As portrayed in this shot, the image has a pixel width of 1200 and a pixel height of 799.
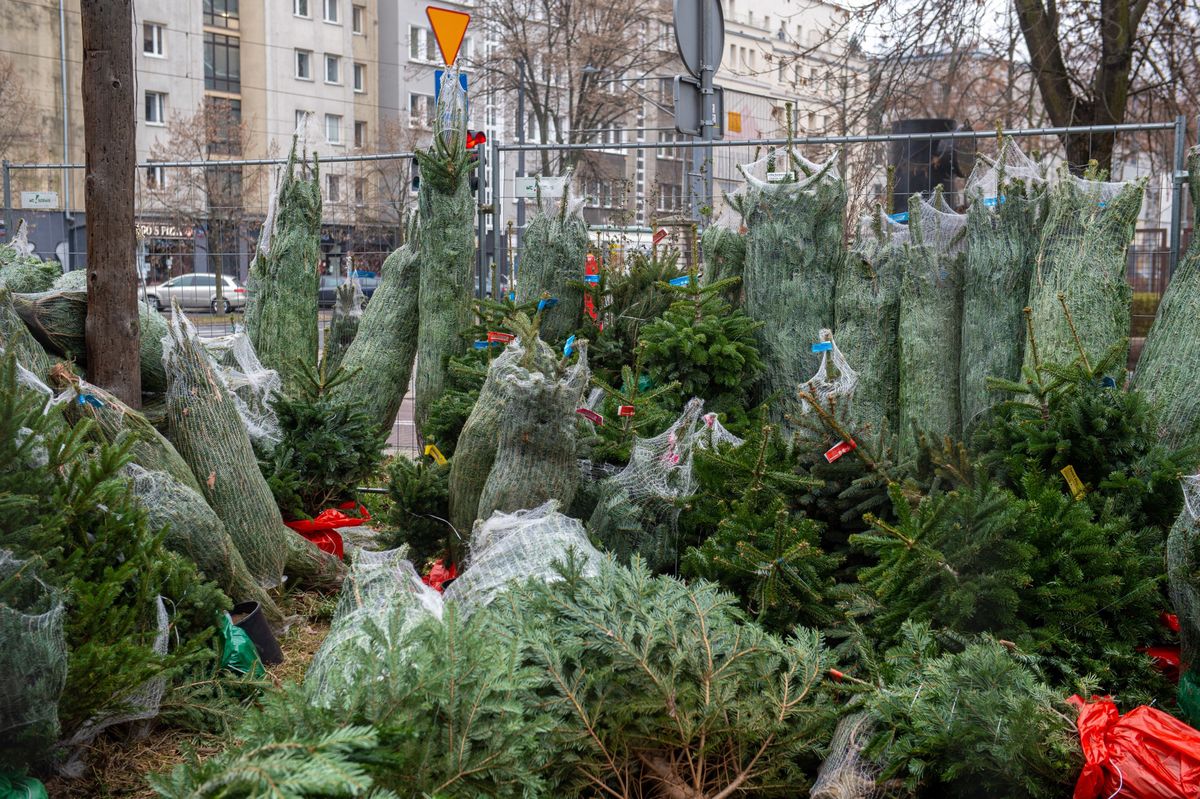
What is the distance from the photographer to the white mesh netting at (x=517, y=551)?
365 centimetres

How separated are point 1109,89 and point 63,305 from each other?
10.4 meters

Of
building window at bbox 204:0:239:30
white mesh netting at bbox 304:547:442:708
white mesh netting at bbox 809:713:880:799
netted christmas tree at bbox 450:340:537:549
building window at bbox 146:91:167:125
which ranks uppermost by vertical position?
building window at bbox 204:0:239:30

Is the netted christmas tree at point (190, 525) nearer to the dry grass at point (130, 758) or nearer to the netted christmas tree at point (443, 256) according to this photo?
the dry grass at point (130, 758)

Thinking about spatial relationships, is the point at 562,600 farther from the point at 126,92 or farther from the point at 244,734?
the point at 126,92

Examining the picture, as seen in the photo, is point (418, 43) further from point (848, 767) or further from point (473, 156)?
point (848, 767)

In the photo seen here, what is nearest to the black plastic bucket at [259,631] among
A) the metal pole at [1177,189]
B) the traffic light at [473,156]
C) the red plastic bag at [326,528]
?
the red plastic bag at [326,528]

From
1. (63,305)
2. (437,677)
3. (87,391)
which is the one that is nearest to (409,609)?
(437,677)

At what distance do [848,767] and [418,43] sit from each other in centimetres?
4098

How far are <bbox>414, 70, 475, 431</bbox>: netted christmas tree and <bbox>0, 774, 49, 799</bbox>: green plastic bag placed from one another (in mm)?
3821

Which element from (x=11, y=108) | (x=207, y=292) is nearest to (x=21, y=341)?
(x=207, y=292)

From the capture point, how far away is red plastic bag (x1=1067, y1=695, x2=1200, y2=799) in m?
2.65

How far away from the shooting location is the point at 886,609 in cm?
356

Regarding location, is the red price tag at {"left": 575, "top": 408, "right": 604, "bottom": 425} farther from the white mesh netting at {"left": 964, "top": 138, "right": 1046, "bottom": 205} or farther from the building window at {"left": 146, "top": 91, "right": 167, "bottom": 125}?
the building window at {"left": 146, "top": 91, "right": 167, "bottom": 125}

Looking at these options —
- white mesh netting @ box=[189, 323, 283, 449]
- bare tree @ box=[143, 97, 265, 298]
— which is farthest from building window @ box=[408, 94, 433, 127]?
white mesh netting @ box=[189, 323, 283, 449]
